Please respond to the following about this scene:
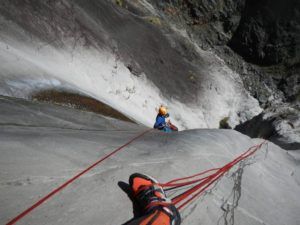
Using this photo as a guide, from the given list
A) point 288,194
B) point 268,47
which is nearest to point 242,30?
point 268,47

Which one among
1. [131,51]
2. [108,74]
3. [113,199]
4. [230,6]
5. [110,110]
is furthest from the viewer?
[230,6]

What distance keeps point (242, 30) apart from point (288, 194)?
94.8 ft

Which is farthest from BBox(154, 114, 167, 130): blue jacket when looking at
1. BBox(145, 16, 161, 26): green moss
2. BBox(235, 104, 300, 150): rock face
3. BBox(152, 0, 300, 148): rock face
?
BBox(152, 0, 300, 148): rock face

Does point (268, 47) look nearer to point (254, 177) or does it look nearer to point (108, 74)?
point (108, 74)

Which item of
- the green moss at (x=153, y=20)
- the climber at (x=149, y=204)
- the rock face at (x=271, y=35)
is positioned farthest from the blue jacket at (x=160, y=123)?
the rock face at (x=271, y=35)

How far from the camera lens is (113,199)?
195 inches

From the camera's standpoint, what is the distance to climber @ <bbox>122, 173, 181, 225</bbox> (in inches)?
166

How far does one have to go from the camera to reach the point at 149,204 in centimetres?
460

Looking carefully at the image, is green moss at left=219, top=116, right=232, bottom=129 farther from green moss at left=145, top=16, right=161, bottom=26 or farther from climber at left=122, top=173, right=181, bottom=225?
climber at left=122, top=173, right=181, bottom=225

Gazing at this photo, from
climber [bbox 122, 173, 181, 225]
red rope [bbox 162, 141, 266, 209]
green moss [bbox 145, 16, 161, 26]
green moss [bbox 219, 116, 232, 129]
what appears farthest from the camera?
green moss [bbox 145, 16, 161, 26]

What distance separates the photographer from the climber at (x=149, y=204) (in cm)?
422

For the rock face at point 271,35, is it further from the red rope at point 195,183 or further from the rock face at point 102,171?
the red rope at point 195,183

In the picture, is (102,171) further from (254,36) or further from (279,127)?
(254,36)

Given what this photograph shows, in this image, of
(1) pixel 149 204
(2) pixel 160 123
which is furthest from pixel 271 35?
(1) pixel 149 204
